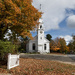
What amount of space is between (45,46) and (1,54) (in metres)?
24.8

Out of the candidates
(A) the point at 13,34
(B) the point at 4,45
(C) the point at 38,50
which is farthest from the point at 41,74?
(C) the point at 38,50

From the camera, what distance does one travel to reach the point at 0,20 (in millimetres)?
8609

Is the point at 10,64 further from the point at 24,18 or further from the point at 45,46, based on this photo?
the point at 45,46

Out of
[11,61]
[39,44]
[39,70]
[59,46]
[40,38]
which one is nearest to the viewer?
[39,70]

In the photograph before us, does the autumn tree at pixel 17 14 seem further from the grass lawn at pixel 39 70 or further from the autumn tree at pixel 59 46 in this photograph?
the autumn tree at pixel 59 46

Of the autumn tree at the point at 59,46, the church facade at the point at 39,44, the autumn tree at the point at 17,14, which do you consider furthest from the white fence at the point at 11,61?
the autumn tree at the point at 59,46

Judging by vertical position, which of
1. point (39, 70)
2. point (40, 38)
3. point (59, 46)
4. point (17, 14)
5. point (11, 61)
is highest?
point (17, 14)

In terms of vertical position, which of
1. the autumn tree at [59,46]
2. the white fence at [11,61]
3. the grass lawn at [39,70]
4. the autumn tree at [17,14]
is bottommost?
the grass lawn at [39,70]

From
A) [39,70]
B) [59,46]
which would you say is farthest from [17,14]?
[59,46]

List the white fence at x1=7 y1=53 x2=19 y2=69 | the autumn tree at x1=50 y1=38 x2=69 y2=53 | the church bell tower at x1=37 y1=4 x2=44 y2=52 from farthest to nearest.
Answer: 1. the autumn tree at x1=50 y1=38 x2=69 y2=53
2. the church bell tower at x1=37 y1=4 x2=44 y2=52
3. the white fence at x1=7 y1=53 x2=19 y2=69

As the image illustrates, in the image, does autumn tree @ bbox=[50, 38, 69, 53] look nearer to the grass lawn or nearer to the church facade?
the church facade

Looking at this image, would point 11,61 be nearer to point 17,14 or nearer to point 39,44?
point 17,14

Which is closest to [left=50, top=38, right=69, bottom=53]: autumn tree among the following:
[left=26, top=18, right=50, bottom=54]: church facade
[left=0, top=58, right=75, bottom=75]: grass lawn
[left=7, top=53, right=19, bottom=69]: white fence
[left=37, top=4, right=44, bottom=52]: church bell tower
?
[left=26, top=18, right=50, bottom=54]: church facade

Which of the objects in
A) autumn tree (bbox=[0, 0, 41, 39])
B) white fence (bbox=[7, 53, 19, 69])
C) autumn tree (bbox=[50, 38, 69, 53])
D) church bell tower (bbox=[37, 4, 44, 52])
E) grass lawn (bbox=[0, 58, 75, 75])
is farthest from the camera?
autumn tree (bbox=[50, 38, 69, 53])
